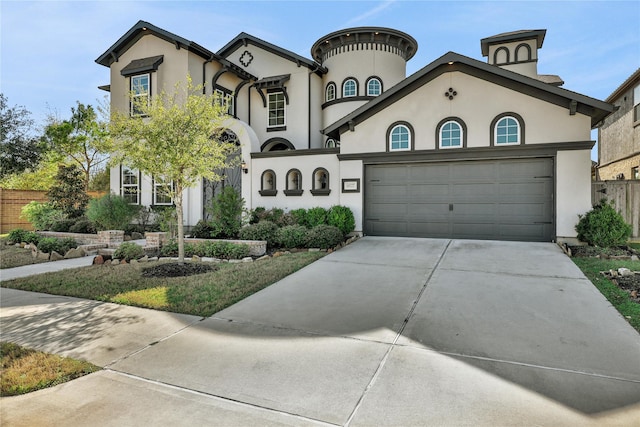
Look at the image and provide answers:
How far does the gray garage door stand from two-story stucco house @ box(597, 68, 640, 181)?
399 inches

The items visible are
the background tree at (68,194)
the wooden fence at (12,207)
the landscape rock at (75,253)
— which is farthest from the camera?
the wooden fence at (12,207)

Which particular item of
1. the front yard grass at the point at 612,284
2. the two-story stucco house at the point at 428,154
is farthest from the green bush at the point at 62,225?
the front yard grass at the point at 612,284

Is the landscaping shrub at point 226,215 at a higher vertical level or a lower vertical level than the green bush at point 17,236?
higher

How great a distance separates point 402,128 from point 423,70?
1.86 metres

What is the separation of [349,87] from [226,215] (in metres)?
9.56

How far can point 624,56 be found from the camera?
17438 millimetres

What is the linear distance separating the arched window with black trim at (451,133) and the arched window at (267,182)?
239 inches

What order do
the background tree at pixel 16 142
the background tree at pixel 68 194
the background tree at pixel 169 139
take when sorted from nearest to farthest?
1. the background tree at pixel 169 139
2. the background tree at pixel 68 194
3. the background tree at pixel 16 142

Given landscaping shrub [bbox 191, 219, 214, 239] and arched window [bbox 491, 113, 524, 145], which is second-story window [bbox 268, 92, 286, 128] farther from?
arched window [bbox 491, 113, 524, 145]

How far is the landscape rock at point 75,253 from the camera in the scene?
10211 mm

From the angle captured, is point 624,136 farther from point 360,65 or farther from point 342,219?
point 342,219

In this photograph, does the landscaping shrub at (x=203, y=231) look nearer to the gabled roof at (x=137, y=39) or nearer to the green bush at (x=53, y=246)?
the green bush at (x=53, y=246)

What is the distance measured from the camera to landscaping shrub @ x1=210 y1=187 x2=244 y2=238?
445 inches

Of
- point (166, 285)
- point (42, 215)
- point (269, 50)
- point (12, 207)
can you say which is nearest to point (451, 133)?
point (166, 285)
